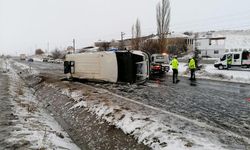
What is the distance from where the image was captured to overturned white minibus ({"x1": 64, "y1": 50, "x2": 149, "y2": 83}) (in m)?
20.1

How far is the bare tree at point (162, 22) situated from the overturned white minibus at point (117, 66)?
21.9 meters

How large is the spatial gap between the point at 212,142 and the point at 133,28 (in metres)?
56.6

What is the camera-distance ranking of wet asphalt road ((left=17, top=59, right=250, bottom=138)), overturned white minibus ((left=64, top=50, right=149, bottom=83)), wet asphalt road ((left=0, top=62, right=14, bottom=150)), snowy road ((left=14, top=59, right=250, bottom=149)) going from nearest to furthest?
wet asphalt road ((left=0, top=62, right=14, bottom=150))
snowy road ((left=14, top=59, right=250, bottom=149))
wet asphalt road ((left=17, top=59, right=250, bottom=138))
overturned white minibus ((left=64, top=50, right=149, bottom=83))

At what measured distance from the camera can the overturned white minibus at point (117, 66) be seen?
2006cm

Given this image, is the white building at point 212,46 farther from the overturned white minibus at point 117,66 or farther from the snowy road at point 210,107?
the snowy road at point 210,107

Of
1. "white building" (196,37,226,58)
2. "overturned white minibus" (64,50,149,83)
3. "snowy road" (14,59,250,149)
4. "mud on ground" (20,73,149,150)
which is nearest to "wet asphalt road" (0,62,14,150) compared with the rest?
"mud on ground" (20,73,149,150)

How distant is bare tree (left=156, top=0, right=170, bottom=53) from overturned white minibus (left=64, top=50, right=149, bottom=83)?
864 inches

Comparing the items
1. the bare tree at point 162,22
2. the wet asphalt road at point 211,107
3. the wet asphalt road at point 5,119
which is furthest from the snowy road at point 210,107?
the bare tree at point 162,22

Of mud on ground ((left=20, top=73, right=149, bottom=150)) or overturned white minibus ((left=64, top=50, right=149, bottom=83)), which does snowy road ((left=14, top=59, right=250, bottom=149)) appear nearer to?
mud on ground ((left=20, top=73, right=149, bottom=150))

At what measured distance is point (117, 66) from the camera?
20.0m

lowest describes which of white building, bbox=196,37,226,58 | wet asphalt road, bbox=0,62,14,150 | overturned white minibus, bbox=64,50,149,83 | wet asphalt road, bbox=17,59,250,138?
wet asphalt road, bbox=0,62,14,150

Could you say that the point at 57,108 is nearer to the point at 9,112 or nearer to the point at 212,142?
the point at 9,112

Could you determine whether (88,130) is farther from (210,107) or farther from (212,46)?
(212,46)

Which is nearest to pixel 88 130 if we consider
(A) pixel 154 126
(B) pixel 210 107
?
(A) pixel 154 126
